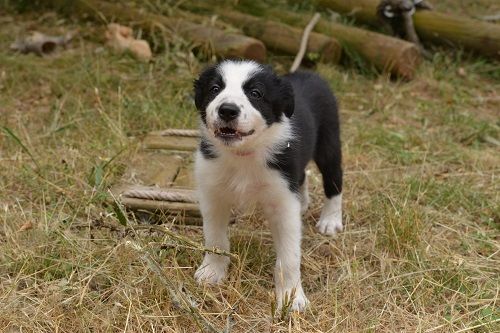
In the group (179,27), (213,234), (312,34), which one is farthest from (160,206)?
(312,34)

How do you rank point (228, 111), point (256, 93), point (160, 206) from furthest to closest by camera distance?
point (160, 206) < point (256, 93) < point (228, 111)

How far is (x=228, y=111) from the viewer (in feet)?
10.1

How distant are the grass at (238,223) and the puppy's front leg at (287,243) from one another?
10 centimetres

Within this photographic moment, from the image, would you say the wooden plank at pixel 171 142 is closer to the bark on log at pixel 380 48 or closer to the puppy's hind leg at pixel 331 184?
the puppy's hind leg at pixel 331 184

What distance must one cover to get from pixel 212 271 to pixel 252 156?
710 mm

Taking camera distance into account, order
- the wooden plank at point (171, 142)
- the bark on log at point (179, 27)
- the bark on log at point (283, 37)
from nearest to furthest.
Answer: the wooden plank at point (171, 142) → the bark on log at point (179, 27) → the bark on log at point (283, 37)

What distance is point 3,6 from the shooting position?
363 inches

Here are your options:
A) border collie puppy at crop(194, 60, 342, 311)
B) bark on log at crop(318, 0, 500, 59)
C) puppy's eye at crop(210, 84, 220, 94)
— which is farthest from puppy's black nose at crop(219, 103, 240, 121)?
bark on log at crop(318, 0, 500, 59)

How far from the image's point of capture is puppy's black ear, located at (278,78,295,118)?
343cm

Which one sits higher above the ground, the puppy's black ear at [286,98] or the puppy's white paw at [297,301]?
the puppy's black ear at [286,98]

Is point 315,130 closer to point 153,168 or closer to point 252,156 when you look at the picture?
point 252,156

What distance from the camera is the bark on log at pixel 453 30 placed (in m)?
7.86

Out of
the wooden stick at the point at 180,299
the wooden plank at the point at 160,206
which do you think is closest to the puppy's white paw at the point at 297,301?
the wooden stick at the point at 180,299

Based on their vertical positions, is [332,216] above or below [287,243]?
below
